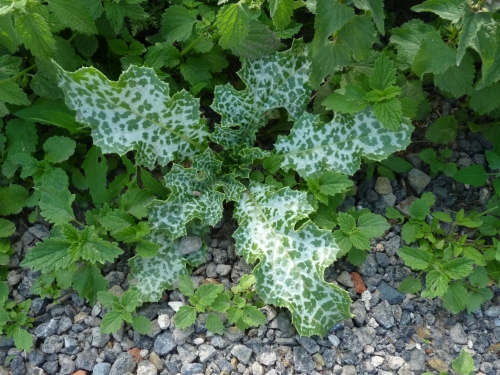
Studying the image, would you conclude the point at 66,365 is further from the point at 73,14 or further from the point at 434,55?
the point at 434,55

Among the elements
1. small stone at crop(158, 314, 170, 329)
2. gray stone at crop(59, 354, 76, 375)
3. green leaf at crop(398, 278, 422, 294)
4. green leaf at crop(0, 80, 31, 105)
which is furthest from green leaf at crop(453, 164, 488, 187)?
green leaf at crop(0, 80, 31, 105)

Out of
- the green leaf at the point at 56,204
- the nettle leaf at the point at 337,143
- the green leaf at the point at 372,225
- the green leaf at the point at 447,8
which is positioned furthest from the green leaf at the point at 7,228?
the green leaf at the point at 447,8

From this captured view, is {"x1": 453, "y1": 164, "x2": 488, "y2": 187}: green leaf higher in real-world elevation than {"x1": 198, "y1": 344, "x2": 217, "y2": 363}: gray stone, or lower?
higher

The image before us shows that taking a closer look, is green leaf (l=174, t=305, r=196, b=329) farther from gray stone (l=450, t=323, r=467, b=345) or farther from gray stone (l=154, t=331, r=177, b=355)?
gray stone (l=450, t=323, r=467, b=345)

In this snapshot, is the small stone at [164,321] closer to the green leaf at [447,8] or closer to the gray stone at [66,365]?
the gray stone at [66,365]

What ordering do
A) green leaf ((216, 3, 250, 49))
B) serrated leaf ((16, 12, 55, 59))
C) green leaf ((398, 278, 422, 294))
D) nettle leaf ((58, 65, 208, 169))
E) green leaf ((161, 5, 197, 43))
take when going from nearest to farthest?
serrated leaf ((16, 12, 55, 59))
green leaf ((216, 3, 250, 49))
nettle leaf ((58, 65, 208, 169))
green leaf ((398, 278, 422, 294))
green leaf ((161, 5, 197, 43))

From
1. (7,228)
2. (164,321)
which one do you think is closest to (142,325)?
(164,321)

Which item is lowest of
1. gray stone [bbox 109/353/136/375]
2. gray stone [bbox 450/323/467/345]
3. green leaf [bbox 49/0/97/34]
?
gray stone [bbox 450/323/467/345]

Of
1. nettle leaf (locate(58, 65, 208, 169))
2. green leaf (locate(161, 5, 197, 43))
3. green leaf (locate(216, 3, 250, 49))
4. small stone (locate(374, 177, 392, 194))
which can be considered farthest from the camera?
small stone (locate(374, 177, 392, 194))
